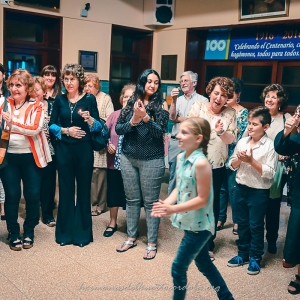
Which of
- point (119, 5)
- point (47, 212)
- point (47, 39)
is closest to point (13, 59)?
point (47, 39)

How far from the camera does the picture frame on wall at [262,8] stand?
525cm

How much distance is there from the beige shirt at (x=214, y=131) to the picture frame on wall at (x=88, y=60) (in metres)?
3.72

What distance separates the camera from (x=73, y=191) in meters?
3.23

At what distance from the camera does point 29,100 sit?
10.1 feet

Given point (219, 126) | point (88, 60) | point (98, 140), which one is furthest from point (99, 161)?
point (88, 60)

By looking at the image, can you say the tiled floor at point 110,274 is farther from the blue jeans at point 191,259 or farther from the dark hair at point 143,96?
the dark hair at point 143,96

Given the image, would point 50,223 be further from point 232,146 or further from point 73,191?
point 232,146

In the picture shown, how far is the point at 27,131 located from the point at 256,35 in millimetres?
4124

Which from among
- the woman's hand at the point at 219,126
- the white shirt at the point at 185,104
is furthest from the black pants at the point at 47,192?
the woman's hand at the point at 219,126

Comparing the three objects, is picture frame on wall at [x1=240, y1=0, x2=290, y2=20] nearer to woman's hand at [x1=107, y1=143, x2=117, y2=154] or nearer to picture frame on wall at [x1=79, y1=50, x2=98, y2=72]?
picture frame on wall at [x1=79, y1=50, x2=98, y2=72]

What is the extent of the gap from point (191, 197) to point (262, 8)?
4.29 m

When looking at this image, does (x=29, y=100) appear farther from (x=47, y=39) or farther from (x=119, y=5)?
(x=119, y=5)

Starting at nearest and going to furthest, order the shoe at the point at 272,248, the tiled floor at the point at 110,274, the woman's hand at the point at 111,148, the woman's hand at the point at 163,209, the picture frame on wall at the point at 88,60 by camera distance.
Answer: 1. the woman's hand at the point at 163,209
2. the tiled floor at the point at 110,274
3. the shoe at the point at 272,248
4. the woman's hand at the point at 111,148
5. the picture frame on wall at the point at 88,60

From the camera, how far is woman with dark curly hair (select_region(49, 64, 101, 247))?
10.1 ft
